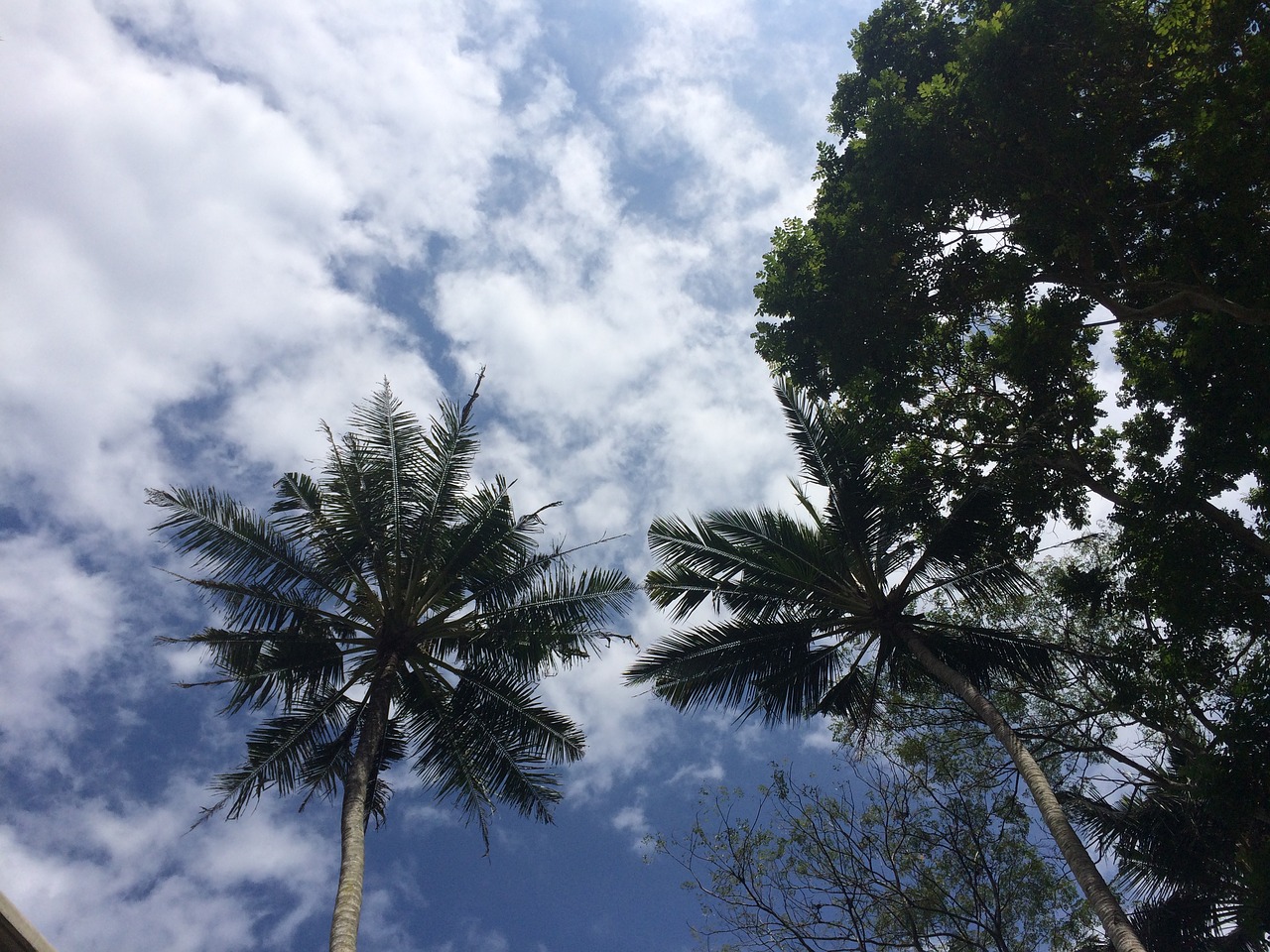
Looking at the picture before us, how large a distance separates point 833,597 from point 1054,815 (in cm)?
405

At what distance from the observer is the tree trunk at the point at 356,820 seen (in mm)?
7789

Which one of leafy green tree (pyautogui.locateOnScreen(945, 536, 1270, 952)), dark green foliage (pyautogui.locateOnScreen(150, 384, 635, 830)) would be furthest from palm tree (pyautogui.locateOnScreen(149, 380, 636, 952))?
leafy green tree (pyautogui.locateOnScreen(945, 536, 1270, 952))

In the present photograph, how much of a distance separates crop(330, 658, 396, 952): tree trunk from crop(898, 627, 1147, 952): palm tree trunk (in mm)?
7274

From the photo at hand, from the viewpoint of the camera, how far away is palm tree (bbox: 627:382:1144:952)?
11.9 m

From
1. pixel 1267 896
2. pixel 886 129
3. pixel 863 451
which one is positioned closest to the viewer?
pixel 1267 896

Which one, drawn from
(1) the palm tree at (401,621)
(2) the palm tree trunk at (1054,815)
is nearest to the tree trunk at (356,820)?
(1) the palm tree at (401,621)

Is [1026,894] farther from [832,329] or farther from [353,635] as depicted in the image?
[353,635]

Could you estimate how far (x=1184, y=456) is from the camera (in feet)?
32.9

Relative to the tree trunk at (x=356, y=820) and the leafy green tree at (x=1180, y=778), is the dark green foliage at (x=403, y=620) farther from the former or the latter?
the leafy green tree at (x=1180, y=778)

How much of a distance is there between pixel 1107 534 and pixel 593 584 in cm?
851

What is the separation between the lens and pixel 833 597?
1195cm

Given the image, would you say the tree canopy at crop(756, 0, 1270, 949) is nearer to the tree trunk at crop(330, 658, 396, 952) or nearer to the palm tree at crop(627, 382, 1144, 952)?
the palm tree at crop(627, 382, 1144, 952)

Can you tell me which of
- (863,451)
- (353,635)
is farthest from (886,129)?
(353,635)

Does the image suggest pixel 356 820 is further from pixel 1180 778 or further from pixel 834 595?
pixel 1180 778
